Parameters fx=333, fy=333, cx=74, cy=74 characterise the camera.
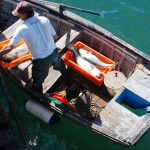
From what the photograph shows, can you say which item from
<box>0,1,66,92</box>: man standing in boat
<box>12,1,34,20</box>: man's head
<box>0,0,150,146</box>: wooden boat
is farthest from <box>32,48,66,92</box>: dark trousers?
<box>12,1,34,20</box>: man's head

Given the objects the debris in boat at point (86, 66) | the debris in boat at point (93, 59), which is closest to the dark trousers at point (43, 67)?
the debris in boat at point (86, 66)

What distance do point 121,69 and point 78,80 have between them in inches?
58.2

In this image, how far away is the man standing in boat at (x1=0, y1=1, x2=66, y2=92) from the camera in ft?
27.7

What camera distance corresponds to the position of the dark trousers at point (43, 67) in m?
9.15

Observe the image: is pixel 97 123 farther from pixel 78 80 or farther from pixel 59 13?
pixel 59 13

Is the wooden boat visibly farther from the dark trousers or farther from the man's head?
the man's head

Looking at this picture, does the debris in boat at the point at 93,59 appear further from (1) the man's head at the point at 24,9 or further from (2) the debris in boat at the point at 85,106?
(1) the man's head at the point at 24,9

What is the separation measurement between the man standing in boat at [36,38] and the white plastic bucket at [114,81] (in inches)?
67.5

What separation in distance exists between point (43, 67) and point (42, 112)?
1.47 metres

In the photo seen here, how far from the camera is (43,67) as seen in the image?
924 centimetres

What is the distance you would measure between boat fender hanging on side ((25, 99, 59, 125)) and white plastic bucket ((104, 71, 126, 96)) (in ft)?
5.85

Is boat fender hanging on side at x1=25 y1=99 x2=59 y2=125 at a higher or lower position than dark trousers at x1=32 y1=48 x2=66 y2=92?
lower

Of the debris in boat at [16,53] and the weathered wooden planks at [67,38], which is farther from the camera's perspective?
the weathered wooden planks at [67,38]

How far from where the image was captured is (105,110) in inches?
369
